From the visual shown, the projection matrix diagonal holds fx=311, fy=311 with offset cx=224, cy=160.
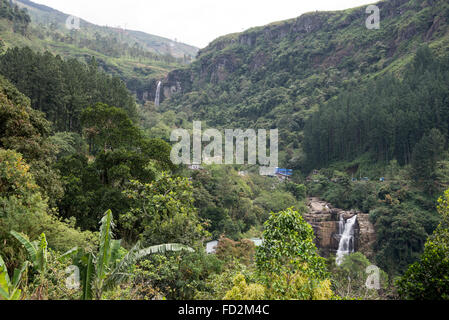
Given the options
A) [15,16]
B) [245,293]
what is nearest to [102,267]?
[245,293]

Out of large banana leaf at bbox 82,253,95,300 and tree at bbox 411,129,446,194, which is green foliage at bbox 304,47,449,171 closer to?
tree at bbox 411,129,446,194

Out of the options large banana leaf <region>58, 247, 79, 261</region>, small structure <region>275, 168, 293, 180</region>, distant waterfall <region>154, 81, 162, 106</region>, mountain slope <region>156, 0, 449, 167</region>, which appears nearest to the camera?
large banana leaf <region>58, 247, 79, 261</region>

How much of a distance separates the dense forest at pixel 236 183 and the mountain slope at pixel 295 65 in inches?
22.8

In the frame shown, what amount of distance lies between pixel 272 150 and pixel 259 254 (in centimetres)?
5647

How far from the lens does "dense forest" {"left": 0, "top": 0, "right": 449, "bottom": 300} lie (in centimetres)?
711

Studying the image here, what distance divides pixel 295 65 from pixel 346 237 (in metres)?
75.2

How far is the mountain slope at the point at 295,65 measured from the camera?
6919cm

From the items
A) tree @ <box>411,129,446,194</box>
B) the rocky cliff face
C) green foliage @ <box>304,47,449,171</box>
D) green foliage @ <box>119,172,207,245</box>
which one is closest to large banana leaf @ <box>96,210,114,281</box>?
green foliage @ <box>119,172,207,245</box>

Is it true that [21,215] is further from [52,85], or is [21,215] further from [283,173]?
[283,173]

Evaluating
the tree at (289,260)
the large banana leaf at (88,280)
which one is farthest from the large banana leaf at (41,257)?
the tree at (289,260)

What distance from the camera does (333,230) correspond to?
34750 millimetres

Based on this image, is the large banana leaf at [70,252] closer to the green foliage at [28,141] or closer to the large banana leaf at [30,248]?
the large banana leaf at [30,248]

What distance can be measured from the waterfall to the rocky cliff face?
14.3 inches

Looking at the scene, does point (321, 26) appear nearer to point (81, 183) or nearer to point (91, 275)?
point (81, 183)
